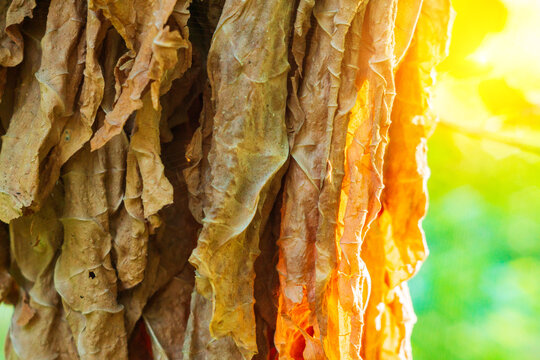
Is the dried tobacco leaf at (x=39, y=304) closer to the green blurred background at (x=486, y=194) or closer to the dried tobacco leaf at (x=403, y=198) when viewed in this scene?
the dried tobacco leaf at (x=403, y=198)

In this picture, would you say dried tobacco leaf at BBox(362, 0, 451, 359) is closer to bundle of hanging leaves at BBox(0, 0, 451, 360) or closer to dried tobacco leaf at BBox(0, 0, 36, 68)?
bundle of hanging leaves at BBox(0, 0, 451, 360)

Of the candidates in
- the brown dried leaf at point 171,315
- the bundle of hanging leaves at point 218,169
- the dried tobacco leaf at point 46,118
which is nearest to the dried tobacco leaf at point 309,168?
the bundle of hanging leaves at point 218,169

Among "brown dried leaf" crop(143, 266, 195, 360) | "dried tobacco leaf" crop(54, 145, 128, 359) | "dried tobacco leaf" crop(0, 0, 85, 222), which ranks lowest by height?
"brown dried leaf" crop(143, 266, 195, 360)

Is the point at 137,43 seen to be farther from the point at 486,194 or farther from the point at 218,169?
the point at 486,194

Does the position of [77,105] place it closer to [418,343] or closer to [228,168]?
[228,168]

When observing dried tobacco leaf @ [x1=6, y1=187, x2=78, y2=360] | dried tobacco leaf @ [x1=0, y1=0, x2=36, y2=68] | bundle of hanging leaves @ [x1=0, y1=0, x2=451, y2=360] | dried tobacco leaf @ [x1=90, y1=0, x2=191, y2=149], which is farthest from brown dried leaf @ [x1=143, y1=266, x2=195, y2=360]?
dried tobacco leaf @ [x1=0, y1=0, x2=36, y2=68]

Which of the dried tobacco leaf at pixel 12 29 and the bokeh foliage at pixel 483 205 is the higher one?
the dried tobacco leaf at pixel 12 29
